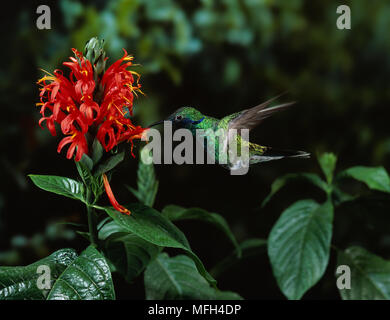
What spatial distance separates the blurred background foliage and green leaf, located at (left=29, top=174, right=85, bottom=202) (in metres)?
0.44

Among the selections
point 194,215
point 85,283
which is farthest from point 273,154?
point 85,283

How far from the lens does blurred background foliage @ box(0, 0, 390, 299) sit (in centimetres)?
116

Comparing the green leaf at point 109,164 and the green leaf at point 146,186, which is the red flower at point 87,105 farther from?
the green leaf at point 146,186

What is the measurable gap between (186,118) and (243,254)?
1.17 ft

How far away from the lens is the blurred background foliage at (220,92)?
3.82 feet

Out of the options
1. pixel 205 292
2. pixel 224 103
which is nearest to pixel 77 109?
pixel 205 292

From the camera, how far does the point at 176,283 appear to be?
81cm

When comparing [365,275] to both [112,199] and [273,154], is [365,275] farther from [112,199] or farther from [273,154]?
[112,199]

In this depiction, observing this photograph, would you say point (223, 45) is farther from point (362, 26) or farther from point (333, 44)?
point (362, 26)

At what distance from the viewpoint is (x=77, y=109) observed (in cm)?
59

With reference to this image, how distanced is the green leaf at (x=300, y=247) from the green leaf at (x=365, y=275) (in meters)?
0.09

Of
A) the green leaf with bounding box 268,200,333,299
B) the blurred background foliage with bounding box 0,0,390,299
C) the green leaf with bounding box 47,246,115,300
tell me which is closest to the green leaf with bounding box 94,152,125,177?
the green leaf with bounding box 47,246,115,300

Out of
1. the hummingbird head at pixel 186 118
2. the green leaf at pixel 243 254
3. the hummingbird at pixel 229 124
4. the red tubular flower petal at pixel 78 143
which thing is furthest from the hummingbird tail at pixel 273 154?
the red tubular flower petal at pixel 78 143

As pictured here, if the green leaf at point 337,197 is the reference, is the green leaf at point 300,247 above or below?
below
